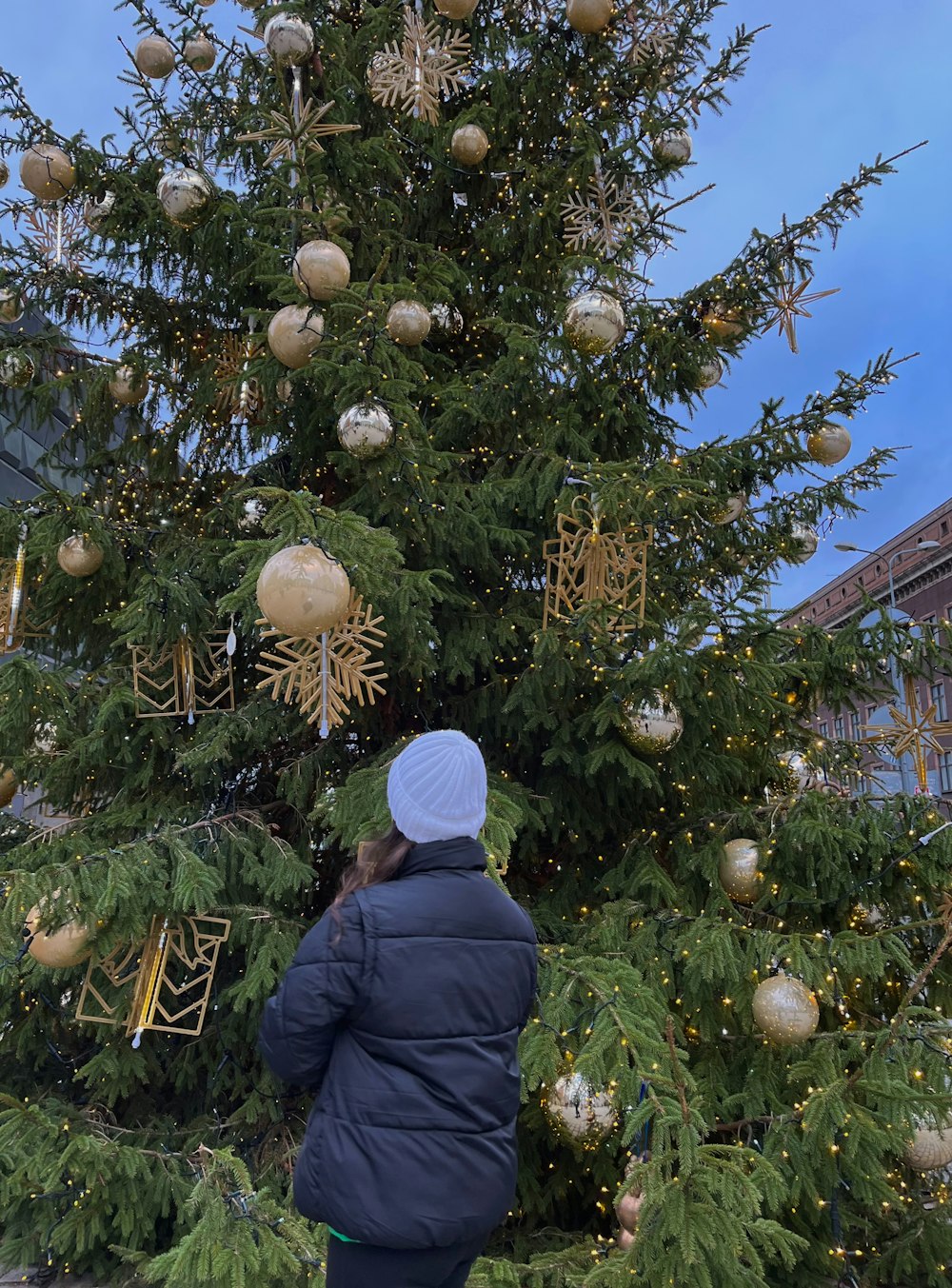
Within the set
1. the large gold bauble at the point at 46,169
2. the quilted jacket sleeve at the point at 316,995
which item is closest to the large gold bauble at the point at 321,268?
the large gold bauble at the point at 46,169

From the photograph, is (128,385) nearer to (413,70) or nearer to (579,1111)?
(413,70)

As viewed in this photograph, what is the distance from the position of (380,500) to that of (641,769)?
161cm

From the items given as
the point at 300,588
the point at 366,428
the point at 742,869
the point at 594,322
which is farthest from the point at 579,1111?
the point at 594,322

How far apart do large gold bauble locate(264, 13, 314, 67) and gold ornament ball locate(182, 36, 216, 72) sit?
1481mm

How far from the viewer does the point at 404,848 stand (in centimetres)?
185

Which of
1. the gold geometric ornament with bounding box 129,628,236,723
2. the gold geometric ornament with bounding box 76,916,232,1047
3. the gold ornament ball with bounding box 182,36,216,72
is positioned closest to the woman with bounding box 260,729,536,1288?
the gold geometric ornament with bounding box 76,916,232,1047

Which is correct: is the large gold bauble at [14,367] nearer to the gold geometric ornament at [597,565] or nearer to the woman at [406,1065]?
the gold geometric ornament at [597,565]

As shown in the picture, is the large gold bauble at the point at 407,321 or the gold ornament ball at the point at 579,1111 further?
the large gold bauble at the point at 407,321

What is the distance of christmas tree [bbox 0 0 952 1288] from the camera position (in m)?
3.02

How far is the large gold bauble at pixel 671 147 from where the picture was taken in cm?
479

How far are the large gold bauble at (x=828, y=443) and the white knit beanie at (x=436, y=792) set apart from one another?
3.33m

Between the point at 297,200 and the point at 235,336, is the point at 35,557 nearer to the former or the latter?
the point at 235,336

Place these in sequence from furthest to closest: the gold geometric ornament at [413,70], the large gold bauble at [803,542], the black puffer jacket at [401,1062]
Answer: the large gold bauble at [803,542] → the gold geometric ornament at [413,70] → the black puffer jacket at [401,1062]

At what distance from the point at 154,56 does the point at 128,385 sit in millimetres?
1839
